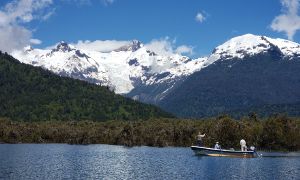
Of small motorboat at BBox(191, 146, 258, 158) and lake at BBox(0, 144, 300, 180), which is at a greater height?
small motorboat at BBox(191, 146, 258, 158)

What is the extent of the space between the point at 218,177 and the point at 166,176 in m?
9.28

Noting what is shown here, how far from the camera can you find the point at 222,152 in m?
157

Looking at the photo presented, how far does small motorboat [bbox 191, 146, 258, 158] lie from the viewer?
156 metres

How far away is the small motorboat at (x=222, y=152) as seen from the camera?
15575cm

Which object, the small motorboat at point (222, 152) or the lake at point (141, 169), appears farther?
the small motorboat at point (222, 152)

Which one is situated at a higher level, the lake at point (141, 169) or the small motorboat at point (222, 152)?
the small motorboat at point (222, 152)

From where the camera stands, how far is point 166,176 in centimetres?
9894

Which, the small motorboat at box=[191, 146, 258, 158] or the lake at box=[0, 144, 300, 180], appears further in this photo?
the small motorboat at box=[191, 146, 258, 158]

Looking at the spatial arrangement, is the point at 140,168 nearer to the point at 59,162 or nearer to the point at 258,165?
the point at 59,162

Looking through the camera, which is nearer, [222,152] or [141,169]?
[141,169]

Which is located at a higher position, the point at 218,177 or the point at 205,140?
the point at 205,140

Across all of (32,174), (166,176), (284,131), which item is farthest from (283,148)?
(32,174)

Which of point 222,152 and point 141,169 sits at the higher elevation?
point 222,152

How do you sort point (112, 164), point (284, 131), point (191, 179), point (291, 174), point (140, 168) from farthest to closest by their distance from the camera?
point (284, 131) < point (112, 164) < point (140, 168) < point (291, 174) < point (191, 179)
